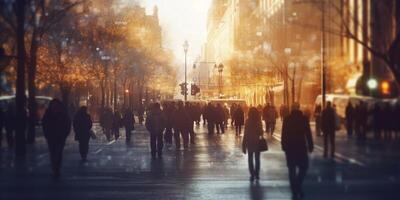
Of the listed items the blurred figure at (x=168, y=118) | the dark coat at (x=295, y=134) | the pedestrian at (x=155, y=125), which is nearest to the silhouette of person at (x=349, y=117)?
the blurred figure at (x=168, y=118)

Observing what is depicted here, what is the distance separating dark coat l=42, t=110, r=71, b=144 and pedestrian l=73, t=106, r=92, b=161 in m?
4.78

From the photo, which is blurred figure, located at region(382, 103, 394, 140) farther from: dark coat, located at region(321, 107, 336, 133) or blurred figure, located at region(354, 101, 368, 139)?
dark coat, located at region(321, 107, 336, 133)

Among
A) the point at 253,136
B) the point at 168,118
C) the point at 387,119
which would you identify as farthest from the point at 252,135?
the point at 387,119

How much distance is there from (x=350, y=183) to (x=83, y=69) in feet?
129

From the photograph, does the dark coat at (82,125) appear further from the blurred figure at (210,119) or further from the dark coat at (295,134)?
the blurred figure at (210,119)

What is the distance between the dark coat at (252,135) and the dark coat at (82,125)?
7.45 m

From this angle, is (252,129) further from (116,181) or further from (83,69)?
(83,69)

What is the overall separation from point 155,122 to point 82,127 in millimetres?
2755

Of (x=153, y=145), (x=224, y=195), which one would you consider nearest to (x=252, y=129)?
(x=224, y=195)

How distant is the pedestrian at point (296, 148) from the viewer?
15363 mm

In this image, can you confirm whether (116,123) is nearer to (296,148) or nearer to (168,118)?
(168,118)


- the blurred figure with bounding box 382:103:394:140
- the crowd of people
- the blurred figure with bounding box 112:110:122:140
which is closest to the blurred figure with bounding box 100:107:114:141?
the crowd of people

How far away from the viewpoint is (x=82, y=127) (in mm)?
25594

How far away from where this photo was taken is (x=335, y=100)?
54000 mm
